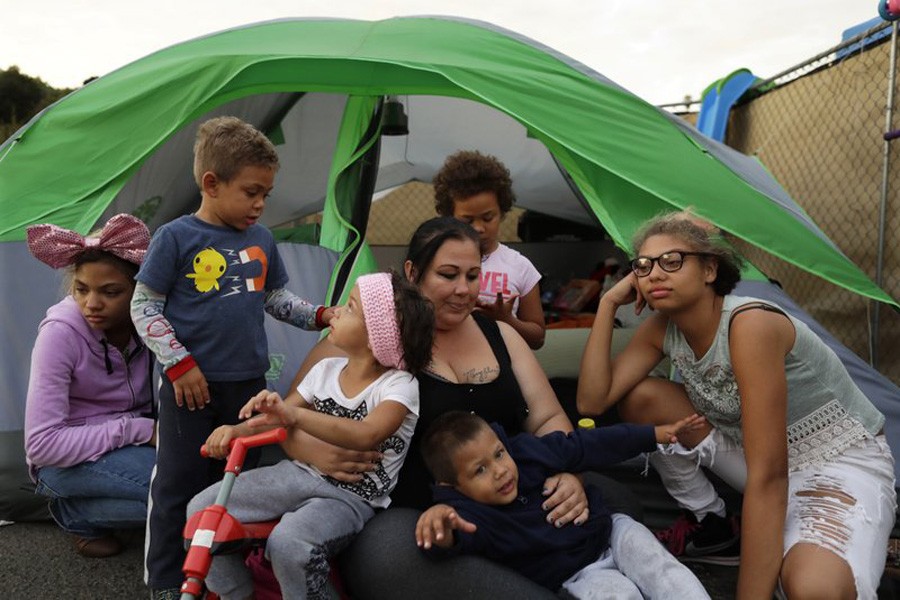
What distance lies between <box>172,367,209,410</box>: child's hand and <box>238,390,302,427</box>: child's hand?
408mm

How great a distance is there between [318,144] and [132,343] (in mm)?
1957

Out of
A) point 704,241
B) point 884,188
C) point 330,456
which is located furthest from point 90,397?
point 884,188

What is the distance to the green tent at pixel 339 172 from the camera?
256 centimetres

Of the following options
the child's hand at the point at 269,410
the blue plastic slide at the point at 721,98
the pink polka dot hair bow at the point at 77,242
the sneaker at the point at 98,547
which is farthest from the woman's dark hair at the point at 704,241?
the blue plastic slide at the point at 721,98

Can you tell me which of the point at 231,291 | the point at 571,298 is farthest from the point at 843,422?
the point at 571,298

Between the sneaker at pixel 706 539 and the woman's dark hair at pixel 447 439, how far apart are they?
3.01 feet

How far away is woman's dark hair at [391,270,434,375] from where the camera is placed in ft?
5.60

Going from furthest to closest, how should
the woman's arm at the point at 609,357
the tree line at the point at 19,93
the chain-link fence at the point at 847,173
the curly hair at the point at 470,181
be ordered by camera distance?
the tree line at the point at 19,93
the chain-link fence at the point at 847,173
the curly hair at the point at 470,181
the woman's arm at the point at 609,357

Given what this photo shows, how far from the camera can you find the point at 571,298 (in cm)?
459

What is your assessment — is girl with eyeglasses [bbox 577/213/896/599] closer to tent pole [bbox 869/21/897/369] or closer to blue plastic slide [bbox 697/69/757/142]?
tent pole [bbox 869/21/897/369]

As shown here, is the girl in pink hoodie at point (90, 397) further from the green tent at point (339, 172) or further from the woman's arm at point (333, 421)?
the woman's arm at point (333, 421)

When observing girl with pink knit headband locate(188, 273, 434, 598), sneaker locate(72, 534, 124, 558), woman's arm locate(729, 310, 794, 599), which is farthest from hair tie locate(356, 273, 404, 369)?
sneaker locate(72, 534, 124, 558)

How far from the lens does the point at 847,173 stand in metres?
4.41

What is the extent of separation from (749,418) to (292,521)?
110cm
